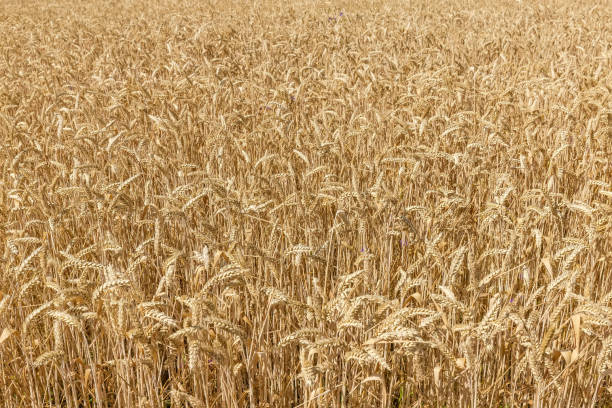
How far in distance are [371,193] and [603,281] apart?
953 millimetres

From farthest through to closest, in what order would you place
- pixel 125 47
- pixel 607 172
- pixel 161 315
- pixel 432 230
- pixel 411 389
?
pixel 125 47, pixel 607 172, pixel 432 230, pixel 411 389, pixel 161 315

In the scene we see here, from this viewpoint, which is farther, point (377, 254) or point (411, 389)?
point (377, 254)

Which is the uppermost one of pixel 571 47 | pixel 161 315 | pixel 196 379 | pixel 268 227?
pixel 571 47

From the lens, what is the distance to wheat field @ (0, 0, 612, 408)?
1.46 meters

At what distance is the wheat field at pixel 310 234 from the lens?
1.46 meters

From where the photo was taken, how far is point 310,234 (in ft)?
6.62

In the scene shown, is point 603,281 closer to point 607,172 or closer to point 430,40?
point 607,172

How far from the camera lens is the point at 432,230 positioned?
230 centimetres

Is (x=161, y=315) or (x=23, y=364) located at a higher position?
(x=161, y=315)

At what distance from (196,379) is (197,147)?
7.18ft

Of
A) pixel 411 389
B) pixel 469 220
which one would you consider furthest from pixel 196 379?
pixel 469 220

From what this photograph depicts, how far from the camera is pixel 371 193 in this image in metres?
2.01

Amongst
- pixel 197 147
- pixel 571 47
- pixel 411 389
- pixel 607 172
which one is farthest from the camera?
pixel 571 47

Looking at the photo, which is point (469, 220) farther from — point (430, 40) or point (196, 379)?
point (430, 40)
